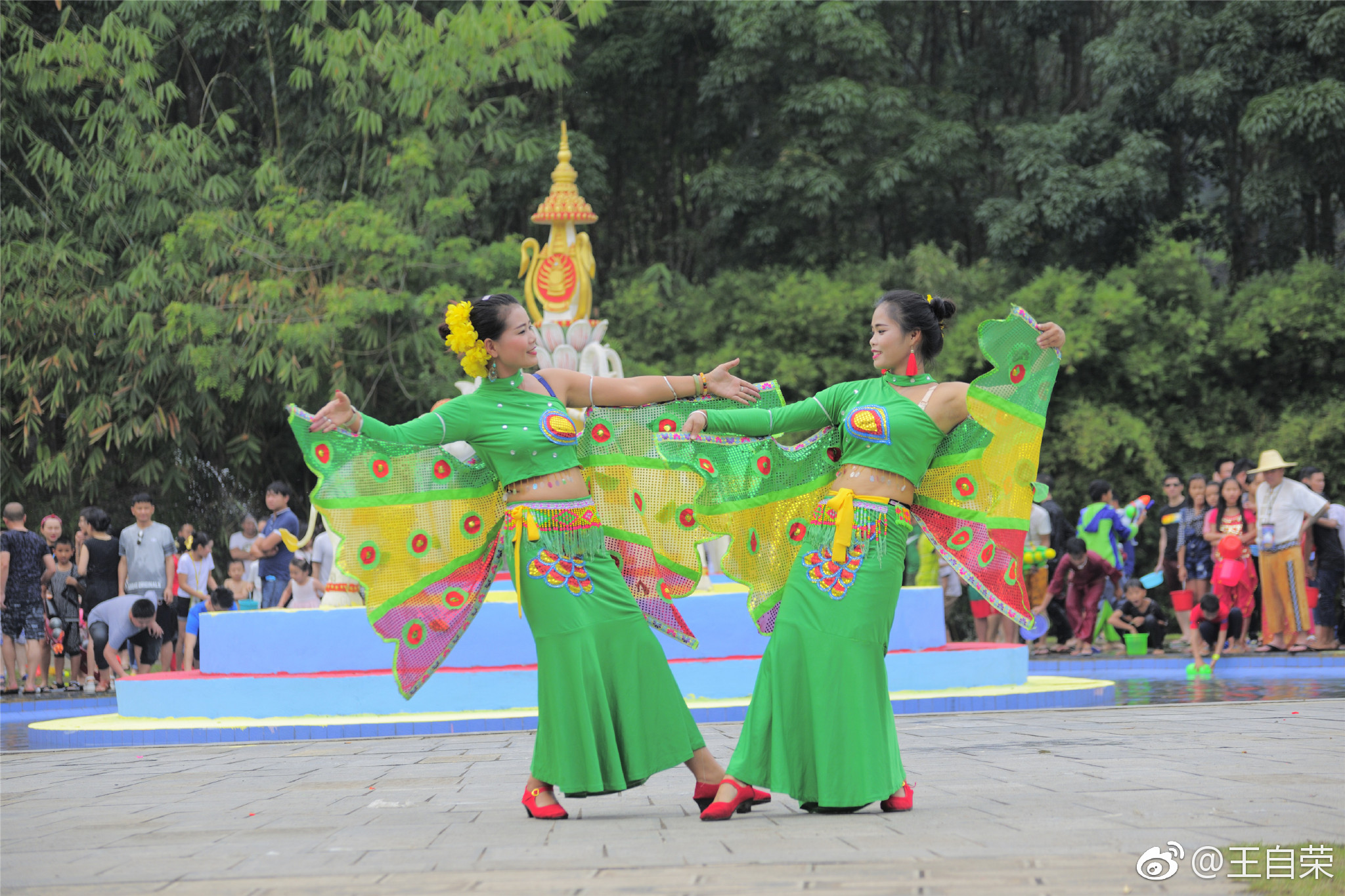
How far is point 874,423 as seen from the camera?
15.6 feet

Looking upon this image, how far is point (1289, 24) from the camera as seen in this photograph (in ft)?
55.6

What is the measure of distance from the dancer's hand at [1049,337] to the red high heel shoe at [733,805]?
1.88m

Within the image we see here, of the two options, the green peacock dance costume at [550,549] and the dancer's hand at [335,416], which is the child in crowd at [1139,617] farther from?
the dancer's hand at [335,416]

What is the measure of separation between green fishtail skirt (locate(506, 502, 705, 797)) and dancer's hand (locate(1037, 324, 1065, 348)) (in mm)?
1741

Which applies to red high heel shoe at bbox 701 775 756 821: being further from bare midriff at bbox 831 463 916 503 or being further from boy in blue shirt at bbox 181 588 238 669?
boy in blue shirt at bbox 181 588 238 669

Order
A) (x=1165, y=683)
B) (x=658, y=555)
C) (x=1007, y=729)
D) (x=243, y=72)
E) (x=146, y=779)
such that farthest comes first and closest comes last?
(x=243, y=72)
(x=1165, y=683)
(x=1007, y=729)
(x=146, y=779)
(x=658, y=555)

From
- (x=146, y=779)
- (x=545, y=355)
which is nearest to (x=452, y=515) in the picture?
(x=146, y=779)

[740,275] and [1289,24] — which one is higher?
[1289,24]

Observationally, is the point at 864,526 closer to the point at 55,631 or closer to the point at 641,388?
the point at 641,388

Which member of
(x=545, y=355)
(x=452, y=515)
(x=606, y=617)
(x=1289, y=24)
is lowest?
(x=606, y=617)

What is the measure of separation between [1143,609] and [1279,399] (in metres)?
6.89

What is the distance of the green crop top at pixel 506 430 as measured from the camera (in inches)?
190

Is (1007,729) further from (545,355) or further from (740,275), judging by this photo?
(740,275)

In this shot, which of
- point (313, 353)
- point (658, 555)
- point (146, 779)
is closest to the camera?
point (658, 555)
